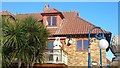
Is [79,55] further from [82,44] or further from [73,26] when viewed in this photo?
[73,26]

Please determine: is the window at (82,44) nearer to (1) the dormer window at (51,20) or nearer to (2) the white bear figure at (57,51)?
(2) the white bear figure at (57,51)

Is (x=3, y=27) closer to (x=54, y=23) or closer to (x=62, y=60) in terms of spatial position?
(x=62, y=60)

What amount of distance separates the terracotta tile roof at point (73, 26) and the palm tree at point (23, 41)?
16.7ft

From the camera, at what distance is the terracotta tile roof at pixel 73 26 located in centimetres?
2803

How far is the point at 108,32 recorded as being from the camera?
27516mm

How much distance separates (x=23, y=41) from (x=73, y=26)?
8.13 m

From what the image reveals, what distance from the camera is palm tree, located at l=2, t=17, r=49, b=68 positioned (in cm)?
2169

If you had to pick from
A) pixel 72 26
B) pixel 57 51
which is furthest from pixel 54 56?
pixel 72 26

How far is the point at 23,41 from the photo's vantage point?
72.2ft

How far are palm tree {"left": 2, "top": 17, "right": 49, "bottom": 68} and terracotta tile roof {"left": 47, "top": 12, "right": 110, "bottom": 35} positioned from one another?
5.09 metres

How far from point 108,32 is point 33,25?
777cm

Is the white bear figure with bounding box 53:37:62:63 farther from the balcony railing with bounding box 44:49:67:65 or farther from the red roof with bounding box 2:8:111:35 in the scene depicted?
the red roof with bounding box 2:8:111:35

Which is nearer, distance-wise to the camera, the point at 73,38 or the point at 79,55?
the point at 79,55

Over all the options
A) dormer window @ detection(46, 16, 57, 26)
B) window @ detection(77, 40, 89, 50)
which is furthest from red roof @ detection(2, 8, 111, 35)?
window @ detection(77, 40, 89, 50)
